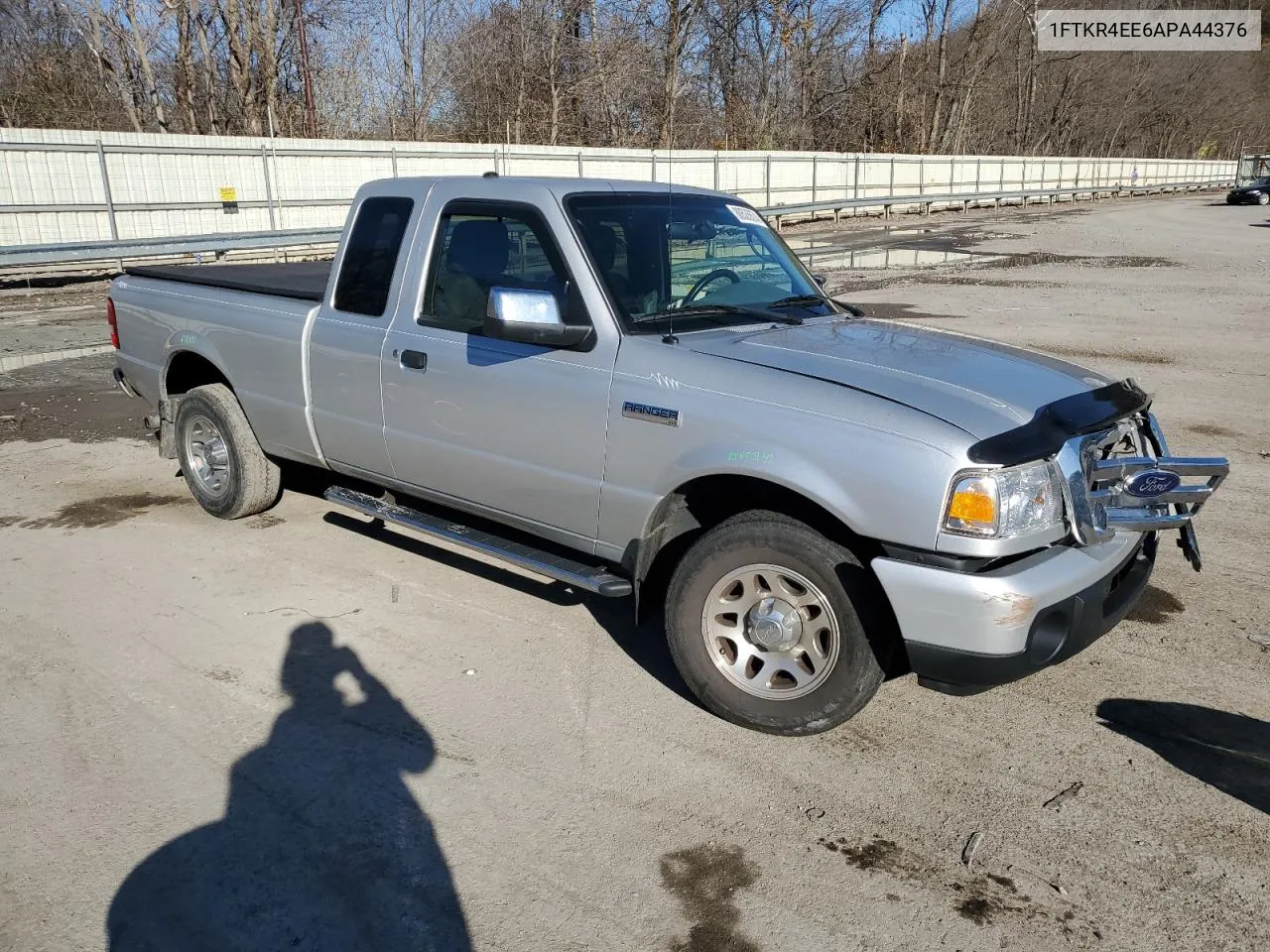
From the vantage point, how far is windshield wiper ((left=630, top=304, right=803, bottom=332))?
13.6ft

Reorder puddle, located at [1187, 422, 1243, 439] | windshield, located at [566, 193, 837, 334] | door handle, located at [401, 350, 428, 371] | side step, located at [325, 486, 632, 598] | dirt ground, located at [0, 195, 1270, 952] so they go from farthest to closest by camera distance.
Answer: puddle, located at [1187, 422, 1243, 439], door handle, located at [401, 350, 428, 371], windshield, located at [566, 193, 837, 334], side step, located at [325, 486, 632, 598], dirt ground, located at [0, 195, 1270, 952]

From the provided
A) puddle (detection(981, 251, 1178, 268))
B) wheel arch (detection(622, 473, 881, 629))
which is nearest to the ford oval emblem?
wheel arch (detection(622, 473, 881, 629))

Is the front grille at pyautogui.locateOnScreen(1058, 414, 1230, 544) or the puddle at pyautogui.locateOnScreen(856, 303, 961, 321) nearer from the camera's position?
the front grille at pyautogui.locateOnScreen(1058, 414, 1230, 544)

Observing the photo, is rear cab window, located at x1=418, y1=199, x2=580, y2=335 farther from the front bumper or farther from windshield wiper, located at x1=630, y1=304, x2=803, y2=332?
the front bumper

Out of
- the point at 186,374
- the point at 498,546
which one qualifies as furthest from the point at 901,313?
the point at 498,546

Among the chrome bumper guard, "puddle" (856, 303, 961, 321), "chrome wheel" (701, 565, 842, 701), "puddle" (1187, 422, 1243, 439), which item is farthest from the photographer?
"puddle" (856, 303, 961, 321)

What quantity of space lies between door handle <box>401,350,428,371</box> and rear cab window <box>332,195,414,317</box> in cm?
34

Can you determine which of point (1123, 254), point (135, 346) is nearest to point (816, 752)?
point (135, 346)

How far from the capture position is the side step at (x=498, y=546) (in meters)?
4.08

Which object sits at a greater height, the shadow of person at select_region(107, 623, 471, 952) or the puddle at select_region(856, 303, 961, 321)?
the puddle at select_region(856, 303, 961, 321)

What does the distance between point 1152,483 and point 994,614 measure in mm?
814

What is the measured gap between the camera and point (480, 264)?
4609mm

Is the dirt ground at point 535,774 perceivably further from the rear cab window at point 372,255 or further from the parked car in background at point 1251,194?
the parked car in background at point 1251,194

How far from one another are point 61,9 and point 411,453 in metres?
33.9
